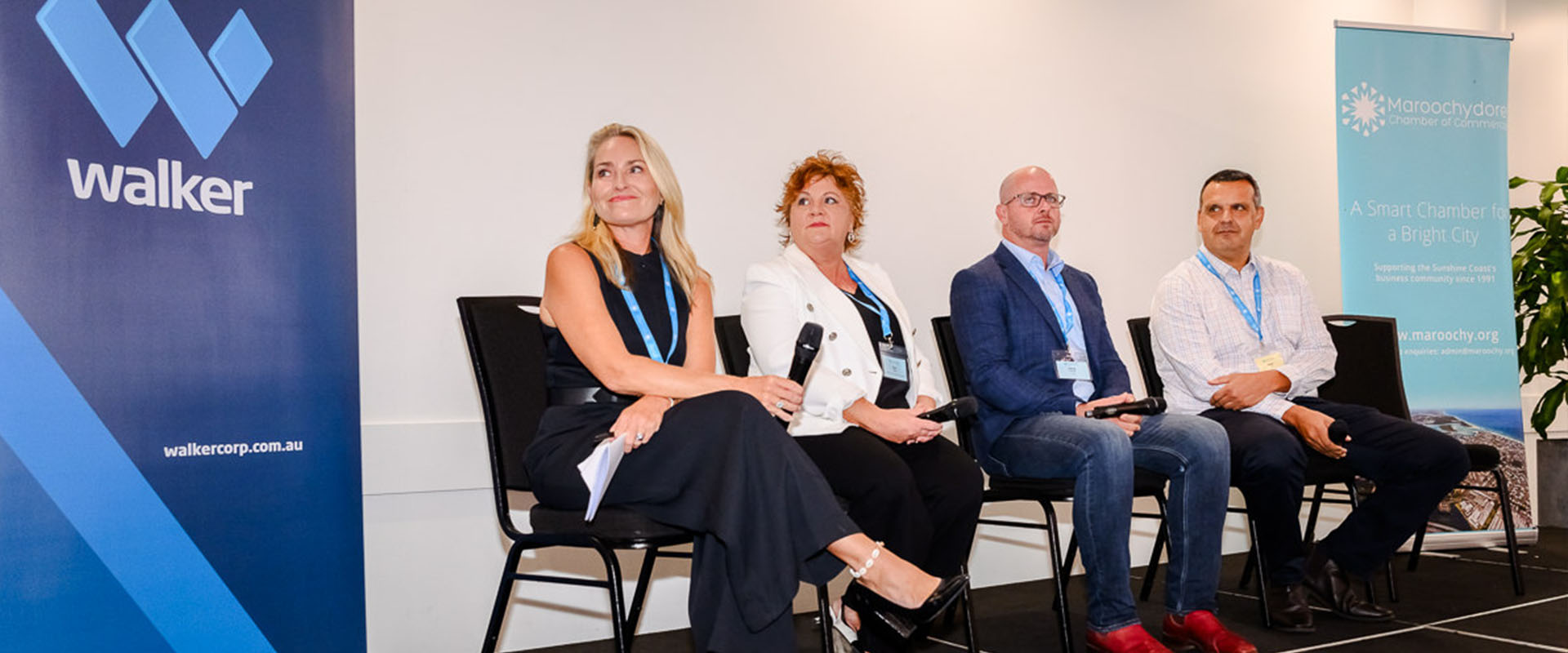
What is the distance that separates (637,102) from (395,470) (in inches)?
50.5

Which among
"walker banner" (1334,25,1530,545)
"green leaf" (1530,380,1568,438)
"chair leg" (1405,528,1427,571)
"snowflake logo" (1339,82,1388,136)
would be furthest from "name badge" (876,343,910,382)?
"green leaf" (1530,380,1568,438)

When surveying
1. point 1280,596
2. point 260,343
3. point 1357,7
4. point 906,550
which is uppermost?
point 1357,7

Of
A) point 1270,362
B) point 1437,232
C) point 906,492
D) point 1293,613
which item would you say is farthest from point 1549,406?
point 906,492

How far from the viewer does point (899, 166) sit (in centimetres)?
402

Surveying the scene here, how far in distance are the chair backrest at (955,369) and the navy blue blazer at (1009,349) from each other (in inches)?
1.2

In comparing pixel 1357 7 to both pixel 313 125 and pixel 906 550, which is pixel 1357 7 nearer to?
pixel 906 550

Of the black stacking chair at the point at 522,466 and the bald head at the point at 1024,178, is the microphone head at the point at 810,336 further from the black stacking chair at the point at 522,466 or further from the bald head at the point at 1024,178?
the bald head at the point at 1024,178

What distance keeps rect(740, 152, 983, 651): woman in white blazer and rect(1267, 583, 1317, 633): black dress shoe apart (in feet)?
3.38

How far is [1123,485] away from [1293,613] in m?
0.76

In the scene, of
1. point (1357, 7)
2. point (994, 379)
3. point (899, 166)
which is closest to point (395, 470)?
point (994, 379)

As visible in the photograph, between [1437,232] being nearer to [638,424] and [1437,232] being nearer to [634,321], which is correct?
[634,321]

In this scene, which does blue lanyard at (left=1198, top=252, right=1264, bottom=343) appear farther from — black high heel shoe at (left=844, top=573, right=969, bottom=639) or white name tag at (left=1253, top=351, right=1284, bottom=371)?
black high heel shoe at (left=844, top=573, right=969, bottom=639)

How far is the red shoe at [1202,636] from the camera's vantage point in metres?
2.93

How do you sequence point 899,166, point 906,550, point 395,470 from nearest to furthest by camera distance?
point 906,550, point 395,470, point 899,166
